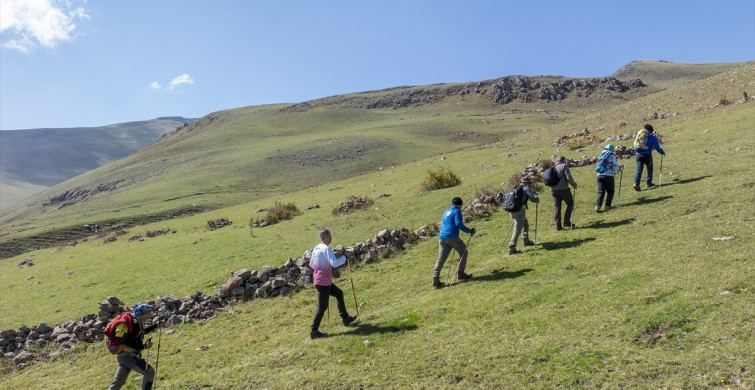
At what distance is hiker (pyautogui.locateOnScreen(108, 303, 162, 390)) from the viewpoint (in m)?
9.87

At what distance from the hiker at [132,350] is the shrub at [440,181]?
25750mm

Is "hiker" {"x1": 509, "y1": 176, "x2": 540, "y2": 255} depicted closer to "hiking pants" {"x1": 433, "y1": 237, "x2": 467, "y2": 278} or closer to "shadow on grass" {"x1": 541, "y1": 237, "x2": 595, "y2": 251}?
"shadow on grass" {"x1": 541, "y1": 237, "x2": 595, "y2": 251}

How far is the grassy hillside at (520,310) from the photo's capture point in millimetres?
8477

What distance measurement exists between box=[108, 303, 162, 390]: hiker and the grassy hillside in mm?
1620

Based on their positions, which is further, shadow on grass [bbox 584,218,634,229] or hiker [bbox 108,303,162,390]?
shadow on grass [bbox 584,218,634,229]

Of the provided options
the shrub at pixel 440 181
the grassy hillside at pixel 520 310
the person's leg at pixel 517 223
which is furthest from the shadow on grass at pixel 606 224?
the shrub at pixel 440 181

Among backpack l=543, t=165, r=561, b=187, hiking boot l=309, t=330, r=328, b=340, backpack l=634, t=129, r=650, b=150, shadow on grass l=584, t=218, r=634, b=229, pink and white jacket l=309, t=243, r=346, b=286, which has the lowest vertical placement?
hiking boot l=309, t=330, r=328, b=340

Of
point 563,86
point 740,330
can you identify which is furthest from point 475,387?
point 563,86

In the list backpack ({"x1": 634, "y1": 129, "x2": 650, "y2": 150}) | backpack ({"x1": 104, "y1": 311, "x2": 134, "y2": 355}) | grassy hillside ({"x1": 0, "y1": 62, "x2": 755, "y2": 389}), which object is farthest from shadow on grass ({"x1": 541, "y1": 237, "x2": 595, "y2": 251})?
backpack ({"x1": 104, "y1": 311, "x2": 134, "y2": 355})

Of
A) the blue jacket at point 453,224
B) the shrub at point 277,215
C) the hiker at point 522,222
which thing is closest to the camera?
the blue jacket at point 453,224

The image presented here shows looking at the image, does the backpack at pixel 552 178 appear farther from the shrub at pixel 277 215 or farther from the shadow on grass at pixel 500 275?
the shrub at pixel 277 215

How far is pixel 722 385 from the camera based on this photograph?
6949mm

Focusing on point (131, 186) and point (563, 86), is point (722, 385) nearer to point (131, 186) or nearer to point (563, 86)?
point (131, 186)

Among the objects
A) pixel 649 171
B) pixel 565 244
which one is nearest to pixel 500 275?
pixel 565 244
